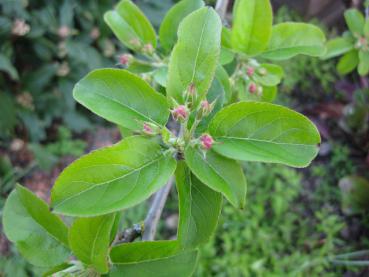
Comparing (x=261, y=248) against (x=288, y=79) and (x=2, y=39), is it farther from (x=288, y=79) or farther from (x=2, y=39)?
(x=2, y=39)

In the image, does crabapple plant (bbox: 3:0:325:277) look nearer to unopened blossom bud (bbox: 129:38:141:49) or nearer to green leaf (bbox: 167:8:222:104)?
green leaf (bbox: 167:8:222:104)

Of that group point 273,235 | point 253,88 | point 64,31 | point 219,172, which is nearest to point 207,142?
point 219,172

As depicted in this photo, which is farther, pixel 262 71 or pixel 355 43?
pixel 355 43

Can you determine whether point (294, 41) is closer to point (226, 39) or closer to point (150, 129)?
point (226, 39)

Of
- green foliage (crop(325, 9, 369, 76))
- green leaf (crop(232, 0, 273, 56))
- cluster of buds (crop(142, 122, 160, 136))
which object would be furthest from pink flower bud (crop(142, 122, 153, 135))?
green foliage (crop(325, 9, 369, 76))

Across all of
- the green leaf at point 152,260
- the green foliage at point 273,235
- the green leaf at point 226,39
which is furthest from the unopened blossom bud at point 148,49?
the green foliage at point 273,235

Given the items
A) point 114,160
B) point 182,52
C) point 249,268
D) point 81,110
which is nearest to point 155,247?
point 114,160
